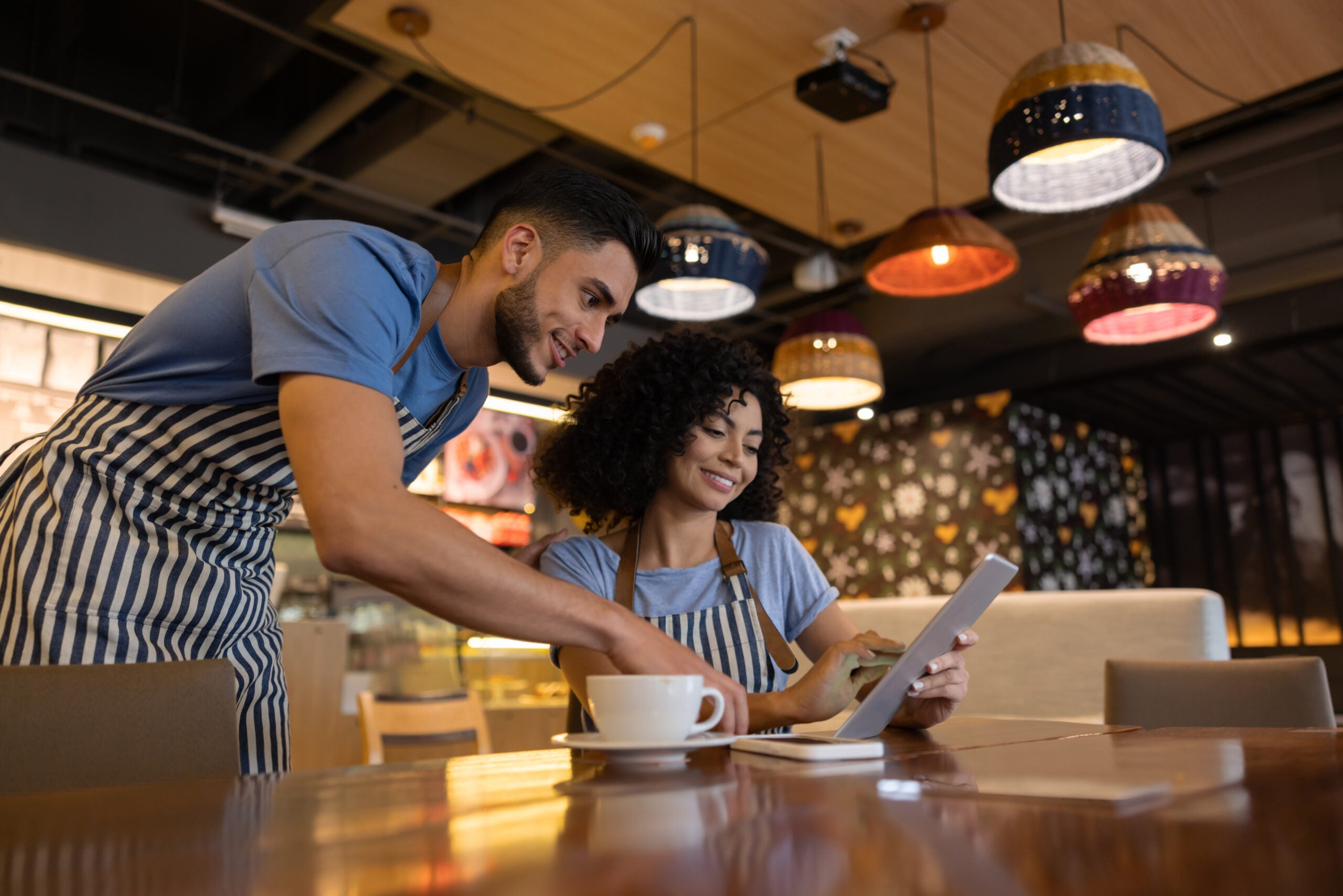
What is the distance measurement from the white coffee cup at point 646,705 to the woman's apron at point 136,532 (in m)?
0.55

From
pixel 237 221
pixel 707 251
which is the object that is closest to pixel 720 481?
pixel 707 251

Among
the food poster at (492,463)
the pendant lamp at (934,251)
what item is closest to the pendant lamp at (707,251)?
the pendant lamp at (934,251)

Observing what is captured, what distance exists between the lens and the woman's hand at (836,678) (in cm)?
127

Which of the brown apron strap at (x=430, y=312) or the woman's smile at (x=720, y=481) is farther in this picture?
the woman's smile at (x=720, y=481)

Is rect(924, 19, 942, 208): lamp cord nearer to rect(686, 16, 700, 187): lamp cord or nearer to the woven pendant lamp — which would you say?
the woven pendant lamp

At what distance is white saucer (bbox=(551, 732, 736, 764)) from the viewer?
89cm

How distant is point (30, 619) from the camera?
4.11 ft

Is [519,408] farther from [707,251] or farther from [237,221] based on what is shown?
[707,251]

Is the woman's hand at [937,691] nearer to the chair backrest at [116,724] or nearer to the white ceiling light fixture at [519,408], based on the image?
the chair backrest at [116,724]

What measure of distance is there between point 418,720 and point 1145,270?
3300 millimetres

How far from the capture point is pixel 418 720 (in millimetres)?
3863

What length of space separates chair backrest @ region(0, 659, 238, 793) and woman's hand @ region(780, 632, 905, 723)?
2.25ft

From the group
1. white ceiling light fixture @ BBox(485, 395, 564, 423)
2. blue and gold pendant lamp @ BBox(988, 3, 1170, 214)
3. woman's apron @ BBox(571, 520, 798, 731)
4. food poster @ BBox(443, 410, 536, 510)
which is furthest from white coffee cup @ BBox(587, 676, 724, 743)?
food poster @ BBox(443, 410, 536, 510)

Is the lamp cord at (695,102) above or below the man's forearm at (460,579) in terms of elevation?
above
